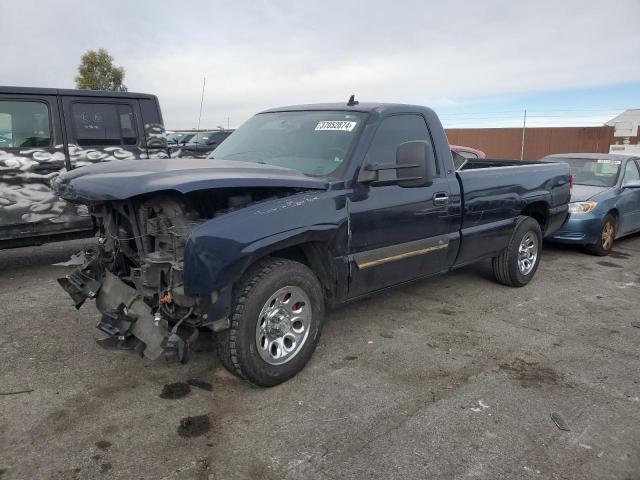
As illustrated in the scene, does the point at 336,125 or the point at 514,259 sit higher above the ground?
the point at 336,125

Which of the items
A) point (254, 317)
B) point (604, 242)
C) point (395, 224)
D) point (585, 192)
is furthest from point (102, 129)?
point (604, 242)

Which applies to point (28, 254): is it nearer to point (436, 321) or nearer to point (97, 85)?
point (436, 321)

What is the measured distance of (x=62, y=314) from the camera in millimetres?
4902

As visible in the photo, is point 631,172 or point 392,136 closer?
point 392,136

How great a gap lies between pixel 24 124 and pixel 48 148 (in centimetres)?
35

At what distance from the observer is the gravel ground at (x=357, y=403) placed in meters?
2.80

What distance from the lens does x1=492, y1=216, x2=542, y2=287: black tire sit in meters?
5.84

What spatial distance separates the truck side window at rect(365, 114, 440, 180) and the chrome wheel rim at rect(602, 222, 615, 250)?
183 inches

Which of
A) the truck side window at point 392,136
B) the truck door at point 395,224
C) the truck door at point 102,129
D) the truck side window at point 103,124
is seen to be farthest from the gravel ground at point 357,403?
the truck side window at point 103,124

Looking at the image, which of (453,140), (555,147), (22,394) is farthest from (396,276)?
(453,140)

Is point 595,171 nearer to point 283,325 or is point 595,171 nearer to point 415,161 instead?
point 415,161

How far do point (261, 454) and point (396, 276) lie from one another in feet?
6.59

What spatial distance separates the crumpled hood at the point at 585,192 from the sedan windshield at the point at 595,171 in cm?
19

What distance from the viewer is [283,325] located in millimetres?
3580
